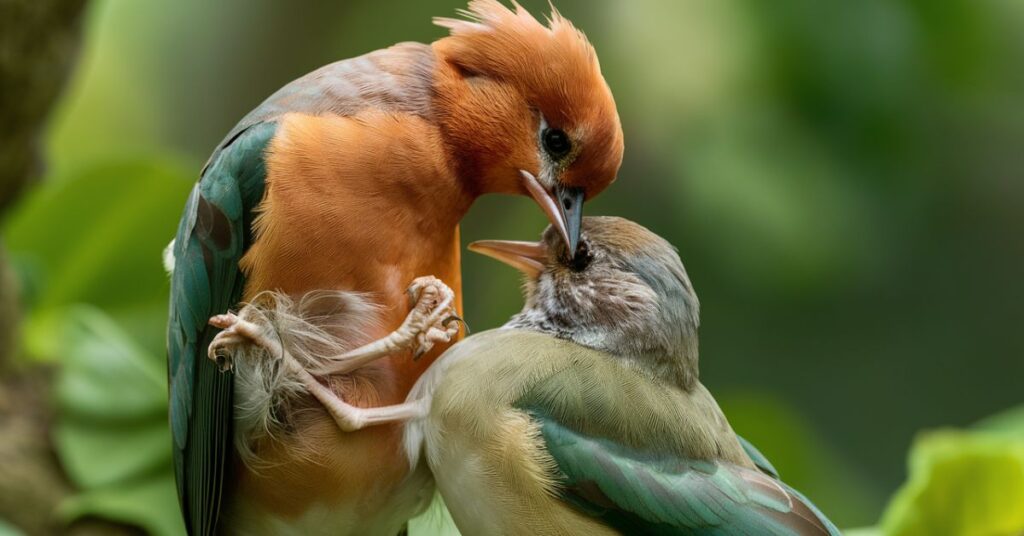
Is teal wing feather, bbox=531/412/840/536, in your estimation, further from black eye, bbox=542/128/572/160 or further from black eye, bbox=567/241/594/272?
black eye, bbox=542/128/572/160

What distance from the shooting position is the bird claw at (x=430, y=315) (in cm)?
291

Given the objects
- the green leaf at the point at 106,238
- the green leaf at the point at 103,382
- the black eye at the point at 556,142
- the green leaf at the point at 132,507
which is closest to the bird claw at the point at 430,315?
the black eye at the point at 556,142

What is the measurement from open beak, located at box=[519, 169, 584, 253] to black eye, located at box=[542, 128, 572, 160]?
7 cm

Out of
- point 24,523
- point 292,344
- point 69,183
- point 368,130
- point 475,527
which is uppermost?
point 368,130

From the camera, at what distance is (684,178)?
6.81 metres

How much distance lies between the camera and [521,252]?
3.32 m

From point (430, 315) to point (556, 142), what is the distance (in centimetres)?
52

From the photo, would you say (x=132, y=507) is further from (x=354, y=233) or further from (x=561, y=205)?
(x=561, y=205)

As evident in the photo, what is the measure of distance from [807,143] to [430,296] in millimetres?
4330

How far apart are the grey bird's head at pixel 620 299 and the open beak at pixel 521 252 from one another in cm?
1

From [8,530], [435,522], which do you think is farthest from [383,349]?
[8,530]

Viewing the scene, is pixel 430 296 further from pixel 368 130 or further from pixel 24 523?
pixel 24 523

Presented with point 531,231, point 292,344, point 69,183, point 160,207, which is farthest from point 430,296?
point 531,231

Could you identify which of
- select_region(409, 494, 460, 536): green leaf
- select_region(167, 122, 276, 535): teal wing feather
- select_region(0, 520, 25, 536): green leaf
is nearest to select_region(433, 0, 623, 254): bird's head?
select_region(167, 122, 276, 535): teal wing feather
